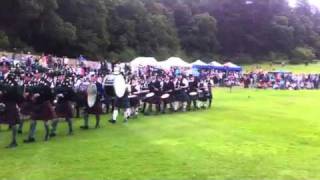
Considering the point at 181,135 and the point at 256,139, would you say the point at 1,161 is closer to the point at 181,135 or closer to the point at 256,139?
the point at 181,135

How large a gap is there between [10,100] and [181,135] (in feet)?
17.2

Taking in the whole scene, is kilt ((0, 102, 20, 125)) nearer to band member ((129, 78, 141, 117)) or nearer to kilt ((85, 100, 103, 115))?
kilt ((85, 100, 103, 115))

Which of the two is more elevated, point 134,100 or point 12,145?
point 134,100

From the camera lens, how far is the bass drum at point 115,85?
2003 cm

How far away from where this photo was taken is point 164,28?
78.2m

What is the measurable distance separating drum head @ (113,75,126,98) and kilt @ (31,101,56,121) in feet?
15.2

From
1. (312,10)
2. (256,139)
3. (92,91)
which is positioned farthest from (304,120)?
(312,10)

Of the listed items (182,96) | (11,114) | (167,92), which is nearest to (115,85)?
(167,92)

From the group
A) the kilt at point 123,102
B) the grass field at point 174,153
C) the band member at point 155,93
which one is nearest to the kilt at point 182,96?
the band member at point 155,93

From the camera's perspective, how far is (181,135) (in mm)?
16984

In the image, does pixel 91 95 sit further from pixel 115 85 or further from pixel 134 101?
pixel 134 101

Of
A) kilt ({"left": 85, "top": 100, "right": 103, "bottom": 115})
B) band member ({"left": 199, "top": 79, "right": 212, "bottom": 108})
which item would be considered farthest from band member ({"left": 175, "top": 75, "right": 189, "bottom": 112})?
kilt ({"left": 85, "top": 100, "right": 103, "bottom": 115})

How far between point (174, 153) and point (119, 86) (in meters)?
7.11

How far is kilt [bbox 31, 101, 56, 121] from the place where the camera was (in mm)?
15539
